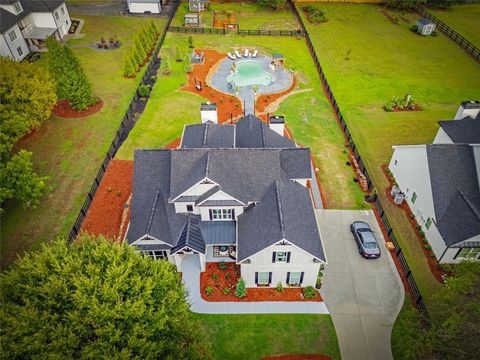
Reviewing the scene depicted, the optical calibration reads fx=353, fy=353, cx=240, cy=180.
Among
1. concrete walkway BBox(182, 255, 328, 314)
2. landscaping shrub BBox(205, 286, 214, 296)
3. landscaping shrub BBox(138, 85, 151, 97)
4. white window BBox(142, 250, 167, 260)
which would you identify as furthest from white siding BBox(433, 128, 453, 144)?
landscaping shrub BBox(138, 85, 151, 97)

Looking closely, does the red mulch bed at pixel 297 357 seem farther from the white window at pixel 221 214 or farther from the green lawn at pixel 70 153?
the green lawn at pixel 70 153

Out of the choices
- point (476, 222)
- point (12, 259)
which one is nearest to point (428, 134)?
point (476, 222)

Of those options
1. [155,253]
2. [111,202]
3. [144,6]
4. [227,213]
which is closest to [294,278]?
[227,213]

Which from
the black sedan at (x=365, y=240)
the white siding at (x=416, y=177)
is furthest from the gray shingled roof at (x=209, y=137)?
the white siding at (x=416, y=177)

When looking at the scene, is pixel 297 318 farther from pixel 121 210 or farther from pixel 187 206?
pixel 121 210

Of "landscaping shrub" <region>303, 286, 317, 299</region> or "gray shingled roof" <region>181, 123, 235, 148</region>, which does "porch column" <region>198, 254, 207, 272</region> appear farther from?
"gray shingled roof" <region>181, 123, 235, 148</region>

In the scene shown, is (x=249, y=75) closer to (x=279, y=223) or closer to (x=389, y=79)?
(x=389, y=79)
